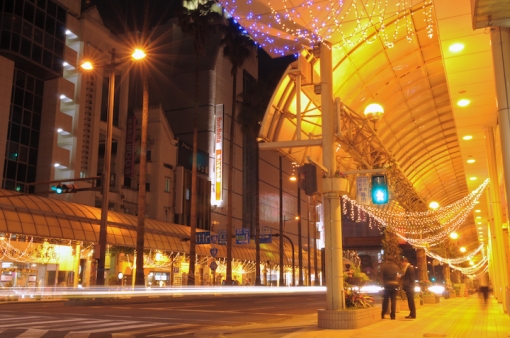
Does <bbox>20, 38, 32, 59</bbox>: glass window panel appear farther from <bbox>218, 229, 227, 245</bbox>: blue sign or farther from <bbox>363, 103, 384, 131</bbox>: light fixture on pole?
<bbox>363, 103, 384, 131</bbox>: light fixture on pole

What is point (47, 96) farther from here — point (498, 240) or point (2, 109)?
point (498, 240)

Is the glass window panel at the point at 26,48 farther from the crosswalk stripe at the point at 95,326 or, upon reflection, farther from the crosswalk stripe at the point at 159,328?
the crosswalk stripe at the point at 159,328

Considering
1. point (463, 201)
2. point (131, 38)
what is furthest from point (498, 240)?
point (131, 38)

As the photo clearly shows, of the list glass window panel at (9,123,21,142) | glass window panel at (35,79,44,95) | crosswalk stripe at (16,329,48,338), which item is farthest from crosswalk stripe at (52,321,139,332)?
glass window panel at (35,79,44,95)

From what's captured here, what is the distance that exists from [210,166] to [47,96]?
71.6 feet

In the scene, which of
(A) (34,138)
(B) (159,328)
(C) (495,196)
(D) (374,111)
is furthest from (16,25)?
(C) (495,196)

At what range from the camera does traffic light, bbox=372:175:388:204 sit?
12562 mm

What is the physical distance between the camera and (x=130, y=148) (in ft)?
161

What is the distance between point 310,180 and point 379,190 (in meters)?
2.20

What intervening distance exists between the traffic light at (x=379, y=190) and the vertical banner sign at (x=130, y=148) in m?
38.4

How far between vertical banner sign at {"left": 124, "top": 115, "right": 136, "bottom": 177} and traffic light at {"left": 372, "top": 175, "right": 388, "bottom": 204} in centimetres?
3838

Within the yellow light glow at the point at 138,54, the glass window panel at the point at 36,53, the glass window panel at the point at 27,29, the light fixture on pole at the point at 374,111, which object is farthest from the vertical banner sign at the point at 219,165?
the light fixture on pole at the point at 374,111

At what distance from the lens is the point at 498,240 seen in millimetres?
20688

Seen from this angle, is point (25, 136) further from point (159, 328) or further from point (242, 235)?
point (159, 328)
